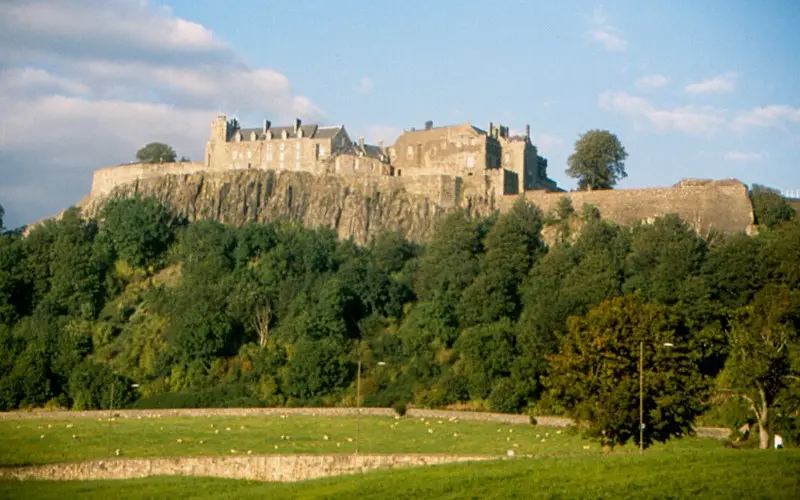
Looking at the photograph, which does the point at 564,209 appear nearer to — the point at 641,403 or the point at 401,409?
the point at 401,409

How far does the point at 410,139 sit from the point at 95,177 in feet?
90.6

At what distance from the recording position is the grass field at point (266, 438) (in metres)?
56.3

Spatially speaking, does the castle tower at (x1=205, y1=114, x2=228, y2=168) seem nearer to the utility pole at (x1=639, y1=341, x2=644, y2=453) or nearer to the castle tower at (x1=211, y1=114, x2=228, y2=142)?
the castle tower at (x1=211, y1=114, x2=228, y2=142)

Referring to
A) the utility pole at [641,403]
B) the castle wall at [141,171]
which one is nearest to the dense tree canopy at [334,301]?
the castle wall at [141,171]

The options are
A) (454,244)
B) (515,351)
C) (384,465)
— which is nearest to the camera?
(384,465)

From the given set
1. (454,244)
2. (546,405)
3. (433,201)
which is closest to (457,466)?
(546,405)

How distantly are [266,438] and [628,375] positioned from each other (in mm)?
18993

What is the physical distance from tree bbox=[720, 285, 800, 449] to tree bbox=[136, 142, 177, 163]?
242 ft

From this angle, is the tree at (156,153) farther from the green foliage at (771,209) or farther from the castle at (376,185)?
the green foliage at (771,209)

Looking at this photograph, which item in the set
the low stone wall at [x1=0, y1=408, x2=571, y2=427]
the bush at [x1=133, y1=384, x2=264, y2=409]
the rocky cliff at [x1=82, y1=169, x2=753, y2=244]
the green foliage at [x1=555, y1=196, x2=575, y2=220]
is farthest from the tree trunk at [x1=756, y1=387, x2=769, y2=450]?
the green foliage at [x1=555, y1=196, x2=575, y2=220]

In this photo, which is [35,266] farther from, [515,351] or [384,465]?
[384,465]

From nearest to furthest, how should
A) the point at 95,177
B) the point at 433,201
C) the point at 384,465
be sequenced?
the point at 384,465
the point at 433,201
the point at 95,177

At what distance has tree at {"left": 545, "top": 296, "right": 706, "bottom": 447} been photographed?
166 feet

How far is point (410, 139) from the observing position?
10781cm
